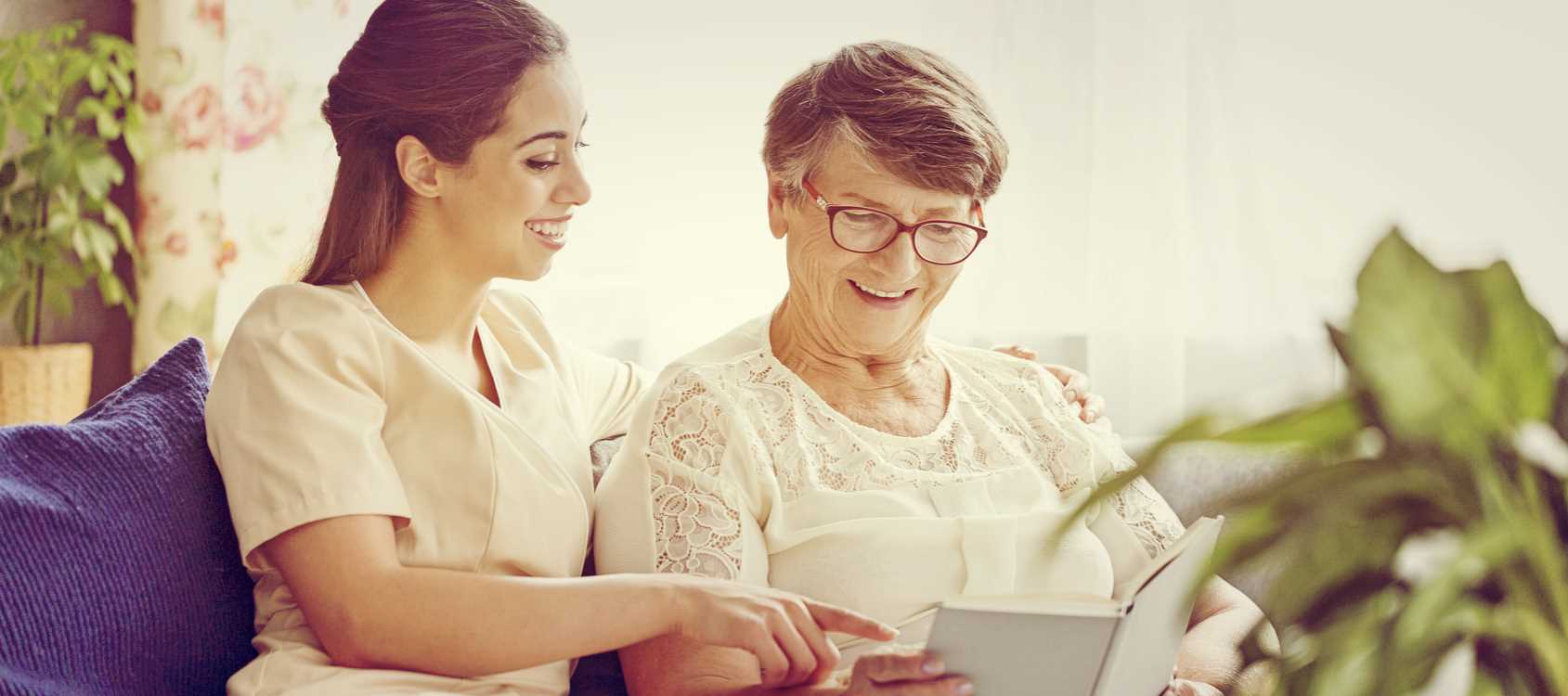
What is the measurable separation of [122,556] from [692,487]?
55 cm

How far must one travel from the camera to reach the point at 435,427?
140 centimetres

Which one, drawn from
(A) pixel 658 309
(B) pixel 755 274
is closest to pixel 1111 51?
(B) pixel 755 274

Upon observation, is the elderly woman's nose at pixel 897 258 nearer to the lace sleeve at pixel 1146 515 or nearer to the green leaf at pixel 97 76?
the lace sleeve at pixel 1146 515

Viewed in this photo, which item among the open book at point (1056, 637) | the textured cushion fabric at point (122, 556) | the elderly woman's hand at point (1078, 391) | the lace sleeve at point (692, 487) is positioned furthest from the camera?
the elderly woman's hand at point (1078, 391)

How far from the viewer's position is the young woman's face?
Answer: 1472 millimetres

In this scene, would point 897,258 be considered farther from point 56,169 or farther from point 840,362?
point 56,169

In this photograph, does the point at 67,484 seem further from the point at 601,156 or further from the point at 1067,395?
the point at 601,156

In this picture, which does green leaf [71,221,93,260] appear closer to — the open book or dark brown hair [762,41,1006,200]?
dark brown hair [762,41,1006,200]

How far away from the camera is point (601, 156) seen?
3307 mm

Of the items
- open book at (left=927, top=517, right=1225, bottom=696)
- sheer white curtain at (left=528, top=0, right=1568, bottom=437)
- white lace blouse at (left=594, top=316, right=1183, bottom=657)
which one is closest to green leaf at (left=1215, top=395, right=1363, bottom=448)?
open book at (left=927, top=517, right=1225, bottom=696)

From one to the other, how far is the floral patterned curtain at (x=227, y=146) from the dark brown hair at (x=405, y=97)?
184 cm

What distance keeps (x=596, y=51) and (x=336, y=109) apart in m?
1.86

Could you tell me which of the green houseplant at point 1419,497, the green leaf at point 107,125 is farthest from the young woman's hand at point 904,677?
the green leaf at point 107,125

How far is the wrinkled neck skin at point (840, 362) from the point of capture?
5.34 ft
